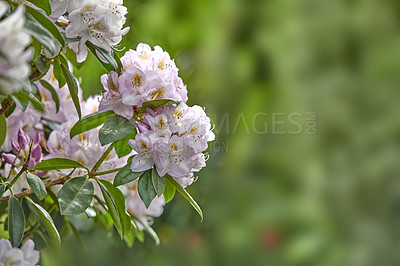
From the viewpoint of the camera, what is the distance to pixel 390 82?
71.7 inches

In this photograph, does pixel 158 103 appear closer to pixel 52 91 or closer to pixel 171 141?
pixel 171 141

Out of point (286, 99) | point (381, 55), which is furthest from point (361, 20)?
point (286, 99)

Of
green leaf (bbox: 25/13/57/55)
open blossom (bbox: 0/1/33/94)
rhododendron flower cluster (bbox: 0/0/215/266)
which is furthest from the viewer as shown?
rhododendron flower cluster (bbox: 0/0/215/266)

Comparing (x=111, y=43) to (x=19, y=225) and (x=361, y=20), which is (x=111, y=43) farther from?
(x=361, y=20)

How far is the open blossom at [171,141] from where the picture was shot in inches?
24.4

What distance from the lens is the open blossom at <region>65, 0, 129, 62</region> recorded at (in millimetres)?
615

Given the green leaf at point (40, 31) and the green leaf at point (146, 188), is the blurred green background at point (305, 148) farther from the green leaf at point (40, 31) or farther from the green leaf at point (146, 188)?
the green leaf at point (40, 31)

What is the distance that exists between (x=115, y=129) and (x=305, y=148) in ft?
3.86

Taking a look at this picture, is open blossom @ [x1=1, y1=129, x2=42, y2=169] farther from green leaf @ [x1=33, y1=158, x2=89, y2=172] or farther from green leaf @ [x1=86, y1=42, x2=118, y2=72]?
green leaf @ [x1=86, y1=42, x2=118, y2=72]

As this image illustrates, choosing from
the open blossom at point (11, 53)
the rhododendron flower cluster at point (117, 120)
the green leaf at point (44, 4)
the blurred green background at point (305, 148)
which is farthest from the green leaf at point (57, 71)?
the blurred green background at point (305, 148)

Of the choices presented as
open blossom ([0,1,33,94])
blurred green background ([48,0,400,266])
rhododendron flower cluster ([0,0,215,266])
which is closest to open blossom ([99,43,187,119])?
rhododendron flower cluster ([0,0,215,266])

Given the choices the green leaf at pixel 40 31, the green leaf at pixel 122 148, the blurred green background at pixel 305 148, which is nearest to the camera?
the green leaf at pixel 40 31

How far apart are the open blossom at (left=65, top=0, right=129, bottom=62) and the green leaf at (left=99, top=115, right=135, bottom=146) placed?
74 millimetres

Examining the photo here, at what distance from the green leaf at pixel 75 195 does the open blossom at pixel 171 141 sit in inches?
2.2
